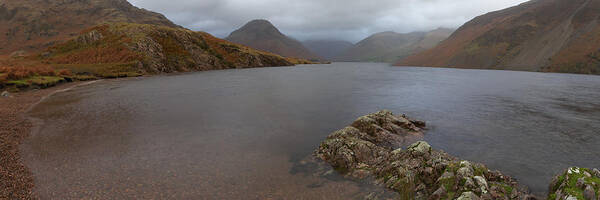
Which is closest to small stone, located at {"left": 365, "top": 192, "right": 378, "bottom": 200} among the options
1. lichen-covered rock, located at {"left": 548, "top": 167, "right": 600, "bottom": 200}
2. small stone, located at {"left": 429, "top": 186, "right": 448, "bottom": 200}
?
small stone, located at {"left": 429, "top": 186, "right": 448, "bottom": 200}

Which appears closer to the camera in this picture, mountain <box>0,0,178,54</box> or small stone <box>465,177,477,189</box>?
small stone <box>465,177,477,189</box>

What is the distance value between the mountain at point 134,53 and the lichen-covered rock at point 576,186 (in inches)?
3518

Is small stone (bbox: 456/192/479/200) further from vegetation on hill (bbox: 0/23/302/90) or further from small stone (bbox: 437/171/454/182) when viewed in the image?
vegetation on hill (bbox: 0/23/302/90)

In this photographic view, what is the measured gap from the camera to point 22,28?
174m

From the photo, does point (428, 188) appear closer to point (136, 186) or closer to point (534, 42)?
point (136, 186)

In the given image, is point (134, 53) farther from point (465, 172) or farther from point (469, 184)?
point (469, 184)

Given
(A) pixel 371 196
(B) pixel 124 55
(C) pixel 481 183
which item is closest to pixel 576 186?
(C) pixel 481 183

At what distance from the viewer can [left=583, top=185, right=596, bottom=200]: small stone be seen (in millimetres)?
8473

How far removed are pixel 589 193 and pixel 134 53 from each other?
112436 mm

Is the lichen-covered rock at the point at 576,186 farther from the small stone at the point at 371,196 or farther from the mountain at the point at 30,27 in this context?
the mountain at the point at 30,27

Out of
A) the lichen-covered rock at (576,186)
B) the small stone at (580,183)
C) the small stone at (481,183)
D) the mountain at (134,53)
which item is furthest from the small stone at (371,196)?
the mountain at (134,53)

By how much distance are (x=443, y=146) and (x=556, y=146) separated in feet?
23.6

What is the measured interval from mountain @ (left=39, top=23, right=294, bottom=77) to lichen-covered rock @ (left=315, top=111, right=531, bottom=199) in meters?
80.9

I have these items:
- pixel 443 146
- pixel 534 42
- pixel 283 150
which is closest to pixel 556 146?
pixel 443 146
